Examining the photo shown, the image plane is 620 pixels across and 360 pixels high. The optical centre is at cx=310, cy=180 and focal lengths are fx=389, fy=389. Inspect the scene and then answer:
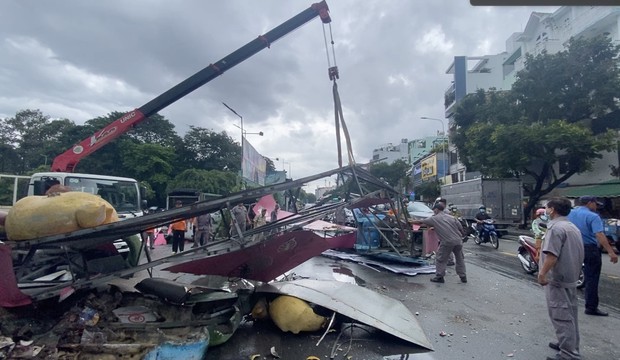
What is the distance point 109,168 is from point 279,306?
4156 centimetres

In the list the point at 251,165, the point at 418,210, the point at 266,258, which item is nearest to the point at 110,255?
the point at 266,258

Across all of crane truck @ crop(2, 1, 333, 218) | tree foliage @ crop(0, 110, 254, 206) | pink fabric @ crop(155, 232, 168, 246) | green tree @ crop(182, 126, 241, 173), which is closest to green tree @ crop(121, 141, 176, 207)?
tree foliage @ crop(0, 110, 254, 206)

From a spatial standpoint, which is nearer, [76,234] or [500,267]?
[76,234]

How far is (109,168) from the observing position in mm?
40688

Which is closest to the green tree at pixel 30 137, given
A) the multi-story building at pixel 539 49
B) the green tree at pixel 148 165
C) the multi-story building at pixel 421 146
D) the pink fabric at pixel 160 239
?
the green tree at pixel 148 165

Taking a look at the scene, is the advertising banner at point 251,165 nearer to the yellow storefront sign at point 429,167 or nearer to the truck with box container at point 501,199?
the truck with box container at point 501,199

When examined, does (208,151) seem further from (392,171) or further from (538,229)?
(538,229)

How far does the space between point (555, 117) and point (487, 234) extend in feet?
49.9

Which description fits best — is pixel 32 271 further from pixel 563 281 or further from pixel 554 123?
pixel 554 123

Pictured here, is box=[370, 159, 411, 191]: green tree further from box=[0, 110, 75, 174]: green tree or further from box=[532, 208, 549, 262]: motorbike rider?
box=[532, 208, 549, 262]: motorbike rider

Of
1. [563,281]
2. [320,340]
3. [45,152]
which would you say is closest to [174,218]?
[320,340]

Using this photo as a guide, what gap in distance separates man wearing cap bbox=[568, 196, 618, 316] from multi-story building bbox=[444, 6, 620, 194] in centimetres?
622

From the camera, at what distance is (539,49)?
33.0 meters

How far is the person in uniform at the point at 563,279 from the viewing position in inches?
155
